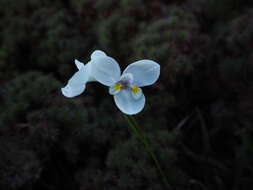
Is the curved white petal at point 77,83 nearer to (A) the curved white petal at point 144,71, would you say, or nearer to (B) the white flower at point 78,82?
(B) the white flower at point 78,82

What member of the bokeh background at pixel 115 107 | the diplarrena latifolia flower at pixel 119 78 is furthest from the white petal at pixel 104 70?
the bokeh background at pixel 115 107

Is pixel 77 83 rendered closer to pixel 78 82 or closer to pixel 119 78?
pixel 78 82

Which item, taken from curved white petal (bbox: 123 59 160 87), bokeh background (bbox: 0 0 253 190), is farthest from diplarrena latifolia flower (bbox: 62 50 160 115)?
bokeh background (bbox: 0 0 253 190)

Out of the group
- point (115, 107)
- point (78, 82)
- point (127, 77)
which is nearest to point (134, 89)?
point (127, 77)

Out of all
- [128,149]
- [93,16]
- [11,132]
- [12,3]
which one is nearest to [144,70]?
[128,149]

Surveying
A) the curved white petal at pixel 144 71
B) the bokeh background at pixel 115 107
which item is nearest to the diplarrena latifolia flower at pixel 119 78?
the curved white petal at pixel 144 71

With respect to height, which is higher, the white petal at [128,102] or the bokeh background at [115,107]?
the bokeh background at [115,107]

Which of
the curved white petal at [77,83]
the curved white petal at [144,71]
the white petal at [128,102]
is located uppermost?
the curved white petal at [77,83]

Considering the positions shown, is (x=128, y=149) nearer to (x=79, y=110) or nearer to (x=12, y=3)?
(x=79, y=110)

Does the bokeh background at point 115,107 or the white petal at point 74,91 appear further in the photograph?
the bokeh background at point 115,107
